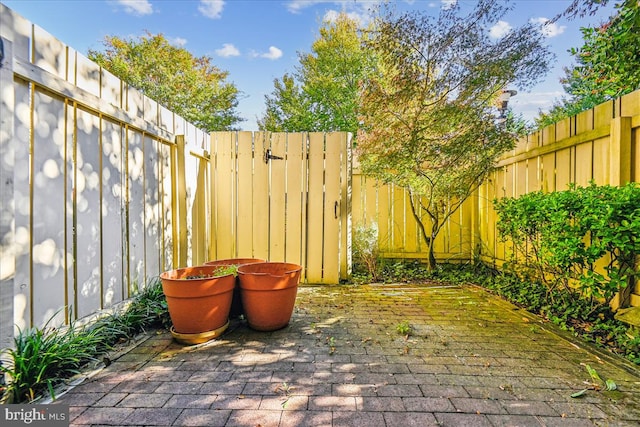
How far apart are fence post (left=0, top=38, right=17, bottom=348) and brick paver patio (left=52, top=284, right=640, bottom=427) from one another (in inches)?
19.0

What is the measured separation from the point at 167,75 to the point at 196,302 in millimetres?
9937

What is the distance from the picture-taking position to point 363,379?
5.57 feet

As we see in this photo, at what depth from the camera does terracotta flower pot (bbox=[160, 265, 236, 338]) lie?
2.13 m

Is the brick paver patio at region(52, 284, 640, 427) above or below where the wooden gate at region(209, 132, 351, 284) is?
below

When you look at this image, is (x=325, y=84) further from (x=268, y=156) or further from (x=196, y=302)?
(x=196, y=302)

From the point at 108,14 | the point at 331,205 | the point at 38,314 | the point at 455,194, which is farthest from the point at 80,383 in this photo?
the point at 108,14

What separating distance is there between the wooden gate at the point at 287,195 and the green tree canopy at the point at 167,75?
738 cm

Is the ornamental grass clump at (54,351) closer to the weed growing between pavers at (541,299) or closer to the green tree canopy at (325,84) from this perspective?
the weed growing between pavers at (541,299)

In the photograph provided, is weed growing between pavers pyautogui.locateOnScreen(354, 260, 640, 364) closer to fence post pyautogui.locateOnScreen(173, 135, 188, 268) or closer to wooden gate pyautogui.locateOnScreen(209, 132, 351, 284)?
wooden gate pyautogui.locateOnScreen(209, 132, 351, 284)

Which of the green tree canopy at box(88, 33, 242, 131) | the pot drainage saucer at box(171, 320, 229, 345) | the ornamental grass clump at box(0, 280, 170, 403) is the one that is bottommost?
the pot drainage saucer at box(171, 320, 229, 345)

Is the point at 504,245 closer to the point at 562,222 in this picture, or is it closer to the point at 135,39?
the point at 562,222

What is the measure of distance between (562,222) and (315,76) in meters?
10.3

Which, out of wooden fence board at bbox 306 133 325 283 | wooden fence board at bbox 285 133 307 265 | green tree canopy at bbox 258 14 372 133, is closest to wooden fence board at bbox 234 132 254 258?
wooden fence board at bbox 285 133 307 265

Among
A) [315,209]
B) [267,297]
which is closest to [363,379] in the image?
[267,297]
